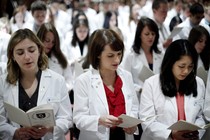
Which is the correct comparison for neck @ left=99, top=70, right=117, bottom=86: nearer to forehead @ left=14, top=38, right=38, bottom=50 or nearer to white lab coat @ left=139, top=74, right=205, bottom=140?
white lab coat @ left=139, top=74, right=205, bottom=140

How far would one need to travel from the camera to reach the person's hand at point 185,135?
2397 millimetres

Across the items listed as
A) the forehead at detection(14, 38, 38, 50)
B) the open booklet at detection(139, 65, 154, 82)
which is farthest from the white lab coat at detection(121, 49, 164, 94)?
the forehead at detection(14, 38, 38, 50)

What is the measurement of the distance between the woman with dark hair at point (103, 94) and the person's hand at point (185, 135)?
0.90 feet

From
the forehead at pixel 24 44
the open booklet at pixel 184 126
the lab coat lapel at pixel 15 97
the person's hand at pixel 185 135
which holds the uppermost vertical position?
the forehead at pixel 24 44

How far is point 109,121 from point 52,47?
161cm

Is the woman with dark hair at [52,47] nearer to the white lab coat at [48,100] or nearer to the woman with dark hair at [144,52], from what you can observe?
the woman with dark hair at [144,52]

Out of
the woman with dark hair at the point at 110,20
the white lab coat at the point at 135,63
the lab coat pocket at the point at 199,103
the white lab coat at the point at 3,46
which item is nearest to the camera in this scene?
the lab coat pocket at the point at 199,103

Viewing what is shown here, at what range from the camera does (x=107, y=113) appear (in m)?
2.49

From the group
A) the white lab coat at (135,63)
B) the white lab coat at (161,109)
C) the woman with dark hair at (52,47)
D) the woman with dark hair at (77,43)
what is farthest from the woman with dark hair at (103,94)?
the woman with dark hair at (77,43)

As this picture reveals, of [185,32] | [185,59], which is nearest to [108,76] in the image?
[185,59]

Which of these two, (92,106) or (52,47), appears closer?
(92,106)

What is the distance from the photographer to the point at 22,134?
7.64 feet

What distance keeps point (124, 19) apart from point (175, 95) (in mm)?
6081

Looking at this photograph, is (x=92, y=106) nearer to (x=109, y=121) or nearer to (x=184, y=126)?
(x=109, y=121)
